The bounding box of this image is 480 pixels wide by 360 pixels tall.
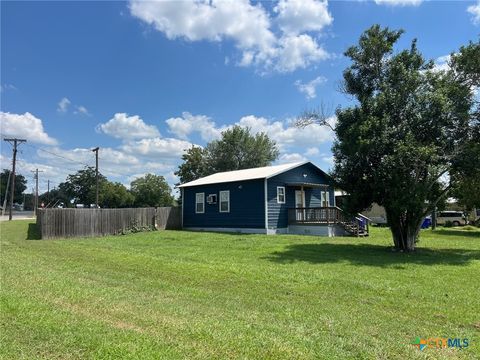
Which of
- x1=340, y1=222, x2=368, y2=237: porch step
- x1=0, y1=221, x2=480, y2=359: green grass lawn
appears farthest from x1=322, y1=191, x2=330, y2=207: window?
x1=0, y1=221, x2=480, y2=359: green grass lawn

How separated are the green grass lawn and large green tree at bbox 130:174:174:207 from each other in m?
61.1

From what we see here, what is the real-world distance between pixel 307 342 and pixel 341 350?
0.40 metres

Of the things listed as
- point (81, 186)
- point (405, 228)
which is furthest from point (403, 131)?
point (81, 186)

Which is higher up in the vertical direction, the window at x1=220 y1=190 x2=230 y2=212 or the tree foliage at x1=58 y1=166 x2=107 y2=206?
the tree foliage at x1=58 y1=166 x2=107 y2=206

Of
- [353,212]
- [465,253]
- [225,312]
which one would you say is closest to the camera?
[225,312]

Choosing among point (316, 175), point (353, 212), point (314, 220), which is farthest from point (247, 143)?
point (353, 212)

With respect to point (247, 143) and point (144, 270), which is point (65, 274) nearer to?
point (144, 270)

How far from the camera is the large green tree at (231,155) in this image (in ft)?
174

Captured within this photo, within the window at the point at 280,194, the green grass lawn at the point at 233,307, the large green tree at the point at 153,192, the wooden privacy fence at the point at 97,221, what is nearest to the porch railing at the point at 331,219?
the window at the point at 280,194

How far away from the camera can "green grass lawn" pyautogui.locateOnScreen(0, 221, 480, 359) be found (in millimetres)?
4629

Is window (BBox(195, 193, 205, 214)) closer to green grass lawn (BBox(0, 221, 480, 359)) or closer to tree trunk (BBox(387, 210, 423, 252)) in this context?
tree trunk (BBox(387, 210, 423, 252))

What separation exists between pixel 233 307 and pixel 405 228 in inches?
413

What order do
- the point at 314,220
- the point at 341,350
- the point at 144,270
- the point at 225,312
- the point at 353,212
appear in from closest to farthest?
the point at 341,350 < the point at 225,312 < the point at 144,270 < the point at 353,212 < the point at 314,220

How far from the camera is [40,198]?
4328 inches
